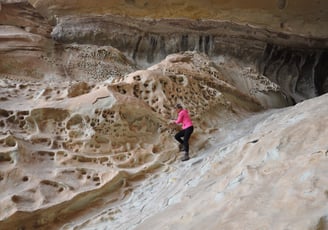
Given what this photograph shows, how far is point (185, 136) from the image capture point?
4582mm

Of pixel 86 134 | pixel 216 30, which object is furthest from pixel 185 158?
pixel 216 30

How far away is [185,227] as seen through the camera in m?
2.70

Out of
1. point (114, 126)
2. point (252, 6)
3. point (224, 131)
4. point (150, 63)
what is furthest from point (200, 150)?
point (252, 6)

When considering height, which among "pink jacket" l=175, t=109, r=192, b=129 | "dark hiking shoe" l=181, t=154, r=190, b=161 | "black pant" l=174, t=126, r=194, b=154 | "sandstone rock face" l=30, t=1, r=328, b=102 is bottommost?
"dark hiking shoe" l=181, t=154, r=190, b=161

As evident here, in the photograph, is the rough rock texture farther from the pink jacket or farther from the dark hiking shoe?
the pink jacket

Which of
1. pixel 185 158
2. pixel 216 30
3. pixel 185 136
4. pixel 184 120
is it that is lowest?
pixel 185 158

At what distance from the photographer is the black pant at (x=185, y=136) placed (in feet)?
14.9

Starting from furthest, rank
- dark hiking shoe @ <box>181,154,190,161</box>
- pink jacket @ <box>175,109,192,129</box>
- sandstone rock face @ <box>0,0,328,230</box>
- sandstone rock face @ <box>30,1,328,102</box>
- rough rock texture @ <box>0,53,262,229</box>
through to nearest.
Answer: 1. sandstone rock face @ <box>30,1,328,102</box>
2. pink jacket @ <box>175,109,192,129</box>
3. dark hiking shoe @ <box>181,154,190,161</box>
4. rough rock texture @ <box>0,53,262,229</box>
5. sandstone rock face @ <box>0,0,328,230</box>

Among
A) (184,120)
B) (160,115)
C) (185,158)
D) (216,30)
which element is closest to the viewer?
(185,158)

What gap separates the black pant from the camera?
14.9ft

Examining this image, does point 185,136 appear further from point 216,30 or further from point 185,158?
point 216,30

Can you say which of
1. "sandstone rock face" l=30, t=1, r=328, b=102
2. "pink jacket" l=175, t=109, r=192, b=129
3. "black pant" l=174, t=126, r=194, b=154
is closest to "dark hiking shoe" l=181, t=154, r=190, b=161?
"black pant" l=174, t=126, r=194, b=154

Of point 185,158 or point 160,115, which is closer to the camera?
point 185,158

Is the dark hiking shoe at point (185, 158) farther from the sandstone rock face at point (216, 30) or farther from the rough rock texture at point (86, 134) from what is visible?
the sandstone rock face at point (216, 30)
